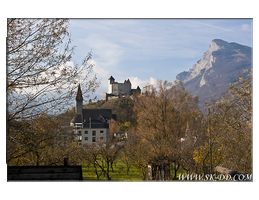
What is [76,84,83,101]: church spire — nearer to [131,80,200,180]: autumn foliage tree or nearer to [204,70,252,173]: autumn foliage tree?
[204,70,252,173]: autumn foliage tree

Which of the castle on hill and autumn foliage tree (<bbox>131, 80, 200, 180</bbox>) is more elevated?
the castle on hill

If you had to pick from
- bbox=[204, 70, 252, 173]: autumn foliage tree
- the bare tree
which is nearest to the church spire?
the bare tree

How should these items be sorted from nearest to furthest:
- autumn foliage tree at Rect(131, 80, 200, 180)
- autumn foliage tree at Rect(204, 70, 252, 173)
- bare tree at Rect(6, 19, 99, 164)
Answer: bare tree at Rect(6, 19, 99, 164) < autumn foliage tree at Rect(204, 70, 252, 173) < autumn foliage tree at Rect(131, 80, 200, 180)

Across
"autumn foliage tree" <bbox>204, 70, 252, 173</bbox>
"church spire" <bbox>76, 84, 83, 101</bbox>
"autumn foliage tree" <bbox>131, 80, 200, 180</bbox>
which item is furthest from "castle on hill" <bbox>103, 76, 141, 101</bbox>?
"church spire" <bbox>76, 84, 83, 101</bbox>

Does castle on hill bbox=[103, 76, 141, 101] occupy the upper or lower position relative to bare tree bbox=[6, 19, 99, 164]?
upper

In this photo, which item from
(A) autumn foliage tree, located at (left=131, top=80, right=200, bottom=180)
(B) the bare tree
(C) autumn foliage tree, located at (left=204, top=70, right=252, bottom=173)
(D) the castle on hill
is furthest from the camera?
(D) the castle on hill

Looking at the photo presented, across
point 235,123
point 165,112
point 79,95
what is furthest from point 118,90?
point 79,95

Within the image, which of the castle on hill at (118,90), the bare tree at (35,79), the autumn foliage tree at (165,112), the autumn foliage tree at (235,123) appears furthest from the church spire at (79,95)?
the castle on hill at (118,90)

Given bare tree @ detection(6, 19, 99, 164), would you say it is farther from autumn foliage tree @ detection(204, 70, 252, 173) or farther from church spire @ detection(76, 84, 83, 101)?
autumn foliage tree @ detection(204, 70, 252, 173)

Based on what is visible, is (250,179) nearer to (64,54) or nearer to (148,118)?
(64,54)

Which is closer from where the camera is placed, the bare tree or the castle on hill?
the bare tree

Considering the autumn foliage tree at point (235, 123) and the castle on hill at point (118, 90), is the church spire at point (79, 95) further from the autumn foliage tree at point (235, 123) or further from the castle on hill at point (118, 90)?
the castle on hill at point (118, 90)

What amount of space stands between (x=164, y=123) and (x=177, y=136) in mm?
1113
